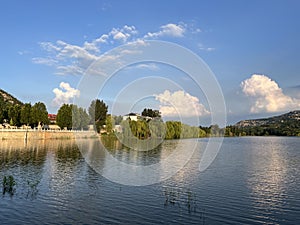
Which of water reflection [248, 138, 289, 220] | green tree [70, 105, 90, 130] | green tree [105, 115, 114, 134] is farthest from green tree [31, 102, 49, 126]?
water reflection [248, 138, 289, 220]

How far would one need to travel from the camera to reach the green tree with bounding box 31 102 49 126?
86.9 m

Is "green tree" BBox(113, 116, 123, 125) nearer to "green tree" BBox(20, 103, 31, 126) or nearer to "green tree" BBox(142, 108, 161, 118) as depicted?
"green tree" BBox(142, 108, 161, 118)

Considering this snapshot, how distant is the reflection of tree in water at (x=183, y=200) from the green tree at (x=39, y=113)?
2862 inches

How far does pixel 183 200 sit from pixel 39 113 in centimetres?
7755

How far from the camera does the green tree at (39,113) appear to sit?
86875mm

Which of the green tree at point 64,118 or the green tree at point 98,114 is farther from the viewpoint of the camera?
the green tree at point 98,114

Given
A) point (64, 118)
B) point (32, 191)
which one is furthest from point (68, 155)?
point (64, 118)

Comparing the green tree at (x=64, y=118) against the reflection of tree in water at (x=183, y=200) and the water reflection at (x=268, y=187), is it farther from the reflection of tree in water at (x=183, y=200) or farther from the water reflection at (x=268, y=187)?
the reflection of tree in water at (x=183, y=200)

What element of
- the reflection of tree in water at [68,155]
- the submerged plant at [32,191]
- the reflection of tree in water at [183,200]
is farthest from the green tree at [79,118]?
the reflection of tree in water at [183,200]

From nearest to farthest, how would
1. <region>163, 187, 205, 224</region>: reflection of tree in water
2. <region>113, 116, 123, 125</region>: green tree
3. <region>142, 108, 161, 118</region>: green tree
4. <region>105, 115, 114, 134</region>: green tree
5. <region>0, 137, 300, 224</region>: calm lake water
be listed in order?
<region>0, 137, 300, 224</region>: calm lake water
<region>163, 187, 205, 224</region>: reflection of tree in water
<region>113, 116, 123, 125</region>: green tree
<region>105, 115, 114, 134</region>: green tree
<region>142, 108, 161, 118</region>: green tree

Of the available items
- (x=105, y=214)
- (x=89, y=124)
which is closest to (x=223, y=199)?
(x=105, y=214)

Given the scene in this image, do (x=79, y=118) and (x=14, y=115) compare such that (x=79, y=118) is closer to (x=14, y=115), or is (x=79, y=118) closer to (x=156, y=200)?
(x=14, y=115)

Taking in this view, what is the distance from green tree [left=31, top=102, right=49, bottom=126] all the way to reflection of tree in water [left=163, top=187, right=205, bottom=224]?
2862 inches

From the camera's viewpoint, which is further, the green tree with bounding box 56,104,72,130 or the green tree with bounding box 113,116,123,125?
the green tree with bounding box 113,116,123,125
